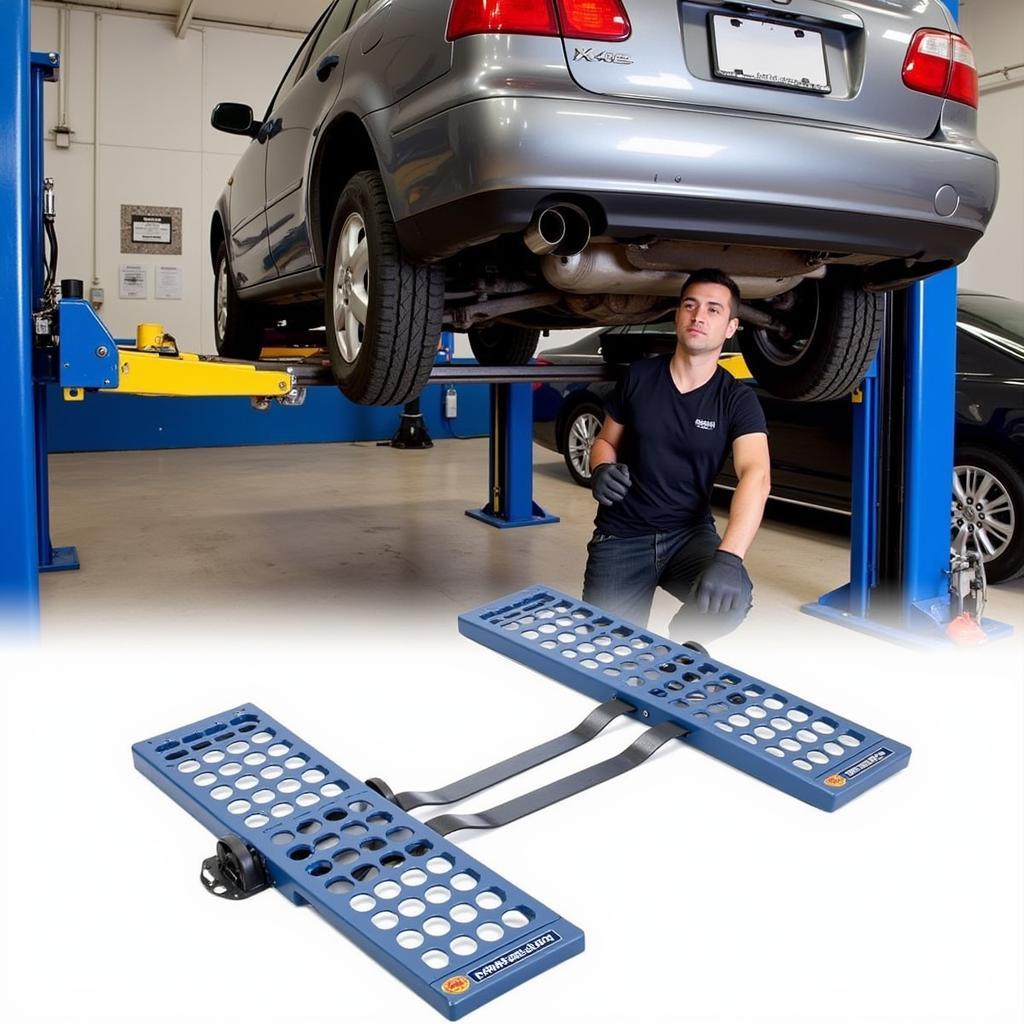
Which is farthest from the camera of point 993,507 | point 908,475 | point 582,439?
point 582,439

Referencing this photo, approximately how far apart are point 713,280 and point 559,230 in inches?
24.8

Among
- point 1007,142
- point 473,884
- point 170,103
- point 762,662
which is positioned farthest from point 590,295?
point 170,103

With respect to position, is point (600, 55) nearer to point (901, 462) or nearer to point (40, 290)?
point (40, 290)

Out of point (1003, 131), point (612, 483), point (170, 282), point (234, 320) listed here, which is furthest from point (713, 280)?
point (170, 282)

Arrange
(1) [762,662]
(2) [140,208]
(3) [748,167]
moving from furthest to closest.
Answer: (2) [140,208] < (3) [748,167] < (1) [762,662]

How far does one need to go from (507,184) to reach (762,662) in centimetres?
109

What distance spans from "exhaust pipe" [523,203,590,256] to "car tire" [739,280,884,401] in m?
1.21

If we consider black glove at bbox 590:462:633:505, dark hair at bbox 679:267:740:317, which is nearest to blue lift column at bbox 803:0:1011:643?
dark hair at bbox 679:267:740:317

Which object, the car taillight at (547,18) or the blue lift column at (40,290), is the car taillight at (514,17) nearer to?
the car taillight at (547,18)

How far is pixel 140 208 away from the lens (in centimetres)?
1033

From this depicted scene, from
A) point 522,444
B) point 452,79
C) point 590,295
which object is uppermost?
point 452,79

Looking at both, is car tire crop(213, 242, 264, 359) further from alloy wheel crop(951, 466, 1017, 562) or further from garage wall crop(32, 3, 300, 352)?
garage wall crop(32, 3, 300, 352)

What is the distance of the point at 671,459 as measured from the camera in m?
3.04

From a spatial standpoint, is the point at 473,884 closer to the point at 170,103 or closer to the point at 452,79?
the point at 452,79
